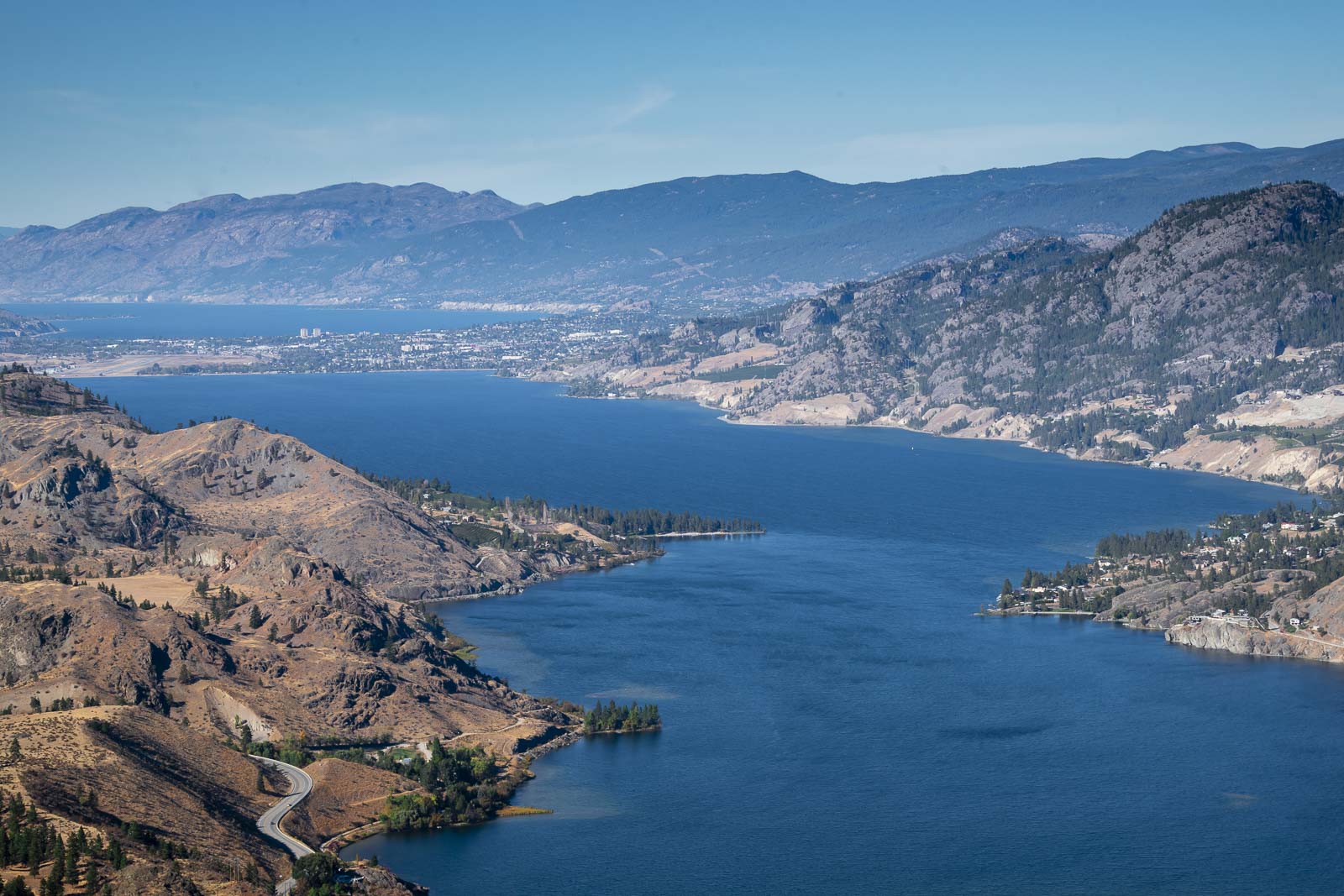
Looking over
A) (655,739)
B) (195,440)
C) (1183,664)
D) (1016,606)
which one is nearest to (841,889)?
(655,739)

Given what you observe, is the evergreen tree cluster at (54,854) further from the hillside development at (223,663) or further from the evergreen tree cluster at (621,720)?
the evergreen tree cluster at (621,720)

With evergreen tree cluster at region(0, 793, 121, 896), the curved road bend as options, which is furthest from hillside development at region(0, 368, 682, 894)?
the curved road bend

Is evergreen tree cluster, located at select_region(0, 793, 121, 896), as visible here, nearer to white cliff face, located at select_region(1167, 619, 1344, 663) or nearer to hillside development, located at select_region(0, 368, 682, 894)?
hillside development, located at select_region(0, 368, 682, 894)

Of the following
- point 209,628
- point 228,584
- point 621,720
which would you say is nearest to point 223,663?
point 209,628

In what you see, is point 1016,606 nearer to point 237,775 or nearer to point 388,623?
point 388,623

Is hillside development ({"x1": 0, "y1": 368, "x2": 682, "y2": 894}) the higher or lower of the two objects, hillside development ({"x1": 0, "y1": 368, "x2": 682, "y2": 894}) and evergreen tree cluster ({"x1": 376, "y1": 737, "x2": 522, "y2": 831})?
the higher

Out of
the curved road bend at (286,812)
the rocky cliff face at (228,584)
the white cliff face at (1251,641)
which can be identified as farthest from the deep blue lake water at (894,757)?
the rocky cliff face at (228,584)

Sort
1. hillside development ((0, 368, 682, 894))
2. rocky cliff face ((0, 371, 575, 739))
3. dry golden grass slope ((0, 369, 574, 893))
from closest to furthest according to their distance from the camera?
hillside development ((0, 368, 682, 894))
dry golden grass slope ((0, 369, 574, 893))
rocky cliff face ((0, 371, 575, 739))
